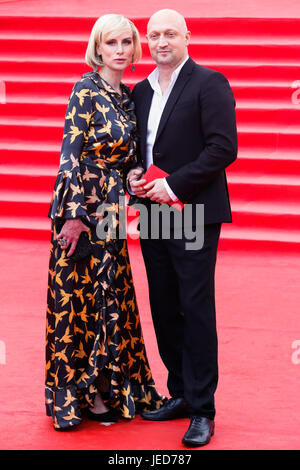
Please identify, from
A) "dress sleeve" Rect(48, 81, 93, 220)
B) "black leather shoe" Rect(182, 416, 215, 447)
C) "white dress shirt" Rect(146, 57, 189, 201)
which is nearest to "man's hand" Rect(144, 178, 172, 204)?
"white dress shirt" Rect(146, 57, 189, 201)

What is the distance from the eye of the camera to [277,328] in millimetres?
4273

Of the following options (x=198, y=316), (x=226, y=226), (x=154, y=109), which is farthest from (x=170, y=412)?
(x=226, y=226)

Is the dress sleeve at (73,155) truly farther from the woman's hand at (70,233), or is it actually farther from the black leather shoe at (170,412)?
the black leather shoe at (170,412)

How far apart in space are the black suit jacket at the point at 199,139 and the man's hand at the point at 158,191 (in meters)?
0.03

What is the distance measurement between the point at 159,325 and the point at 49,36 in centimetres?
491

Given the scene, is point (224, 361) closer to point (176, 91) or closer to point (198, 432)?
point (198, 432)

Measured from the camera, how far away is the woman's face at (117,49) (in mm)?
2996

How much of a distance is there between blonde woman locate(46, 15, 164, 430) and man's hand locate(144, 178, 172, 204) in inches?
7.6

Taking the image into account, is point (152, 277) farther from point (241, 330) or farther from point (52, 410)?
point (241, 330)

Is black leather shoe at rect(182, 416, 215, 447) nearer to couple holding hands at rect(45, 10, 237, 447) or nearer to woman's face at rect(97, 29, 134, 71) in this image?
couple holding hands at rect(45, 10, 237, 447)

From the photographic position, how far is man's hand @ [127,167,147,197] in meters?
2.98

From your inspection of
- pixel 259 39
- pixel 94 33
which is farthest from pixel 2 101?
pixel 94 33

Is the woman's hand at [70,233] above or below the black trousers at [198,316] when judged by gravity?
above

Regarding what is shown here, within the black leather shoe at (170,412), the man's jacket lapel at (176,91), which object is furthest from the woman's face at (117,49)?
the black leather shoe at (170,412)
